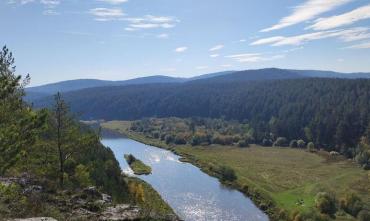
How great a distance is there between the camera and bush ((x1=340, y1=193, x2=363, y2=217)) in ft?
243

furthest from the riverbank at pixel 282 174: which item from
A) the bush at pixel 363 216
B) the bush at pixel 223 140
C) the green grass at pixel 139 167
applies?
the green grass at pixel 139 167

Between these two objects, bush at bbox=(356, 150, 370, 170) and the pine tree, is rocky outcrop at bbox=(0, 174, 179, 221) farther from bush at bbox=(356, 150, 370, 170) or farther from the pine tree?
bush at bbox=(356, 150, 370, 170)

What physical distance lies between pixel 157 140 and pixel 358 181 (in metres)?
104

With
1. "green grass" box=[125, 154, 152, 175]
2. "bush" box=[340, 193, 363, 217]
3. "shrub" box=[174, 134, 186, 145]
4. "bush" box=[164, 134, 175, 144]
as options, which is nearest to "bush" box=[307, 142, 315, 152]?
"shrub" box=[174, 134, 186, 145]

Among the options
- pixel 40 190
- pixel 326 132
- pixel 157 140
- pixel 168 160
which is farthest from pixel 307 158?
pixel 40 190

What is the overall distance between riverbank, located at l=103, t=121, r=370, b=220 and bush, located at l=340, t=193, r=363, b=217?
1656 millimetres

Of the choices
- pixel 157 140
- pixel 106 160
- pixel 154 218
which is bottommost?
pixel 157 140

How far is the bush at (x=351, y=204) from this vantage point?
74000mm

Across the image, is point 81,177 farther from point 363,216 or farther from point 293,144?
point 293,144

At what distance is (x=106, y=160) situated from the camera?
83.3 meters

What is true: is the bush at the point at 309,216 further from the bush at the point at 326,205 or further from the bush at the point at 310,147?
the bush at the point at 310,147

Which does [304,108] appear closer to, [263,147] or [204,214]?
[263,147]

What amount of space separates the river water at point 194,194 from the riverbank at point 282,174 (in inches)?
131

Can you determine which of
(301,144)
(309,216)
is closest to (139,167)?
(309,216)
